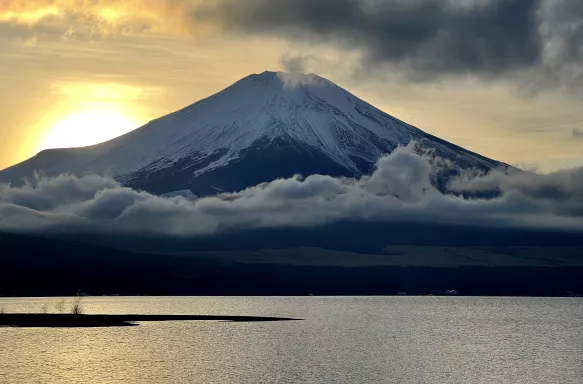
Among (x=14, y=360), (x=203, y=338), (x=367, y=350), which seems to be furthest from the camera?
(x=203, y=338)

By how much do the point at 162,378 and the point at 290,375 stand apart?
15392 mm

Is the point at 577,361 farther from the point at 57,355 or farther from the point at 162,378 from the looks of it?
the point at 57,355

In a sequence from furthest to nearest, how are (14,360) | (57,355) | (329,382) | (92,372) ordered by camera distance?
(57,355)
(14,360)
(92,372)
(329,382)

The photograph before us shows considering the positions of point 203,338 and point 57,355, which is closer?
point 57,355

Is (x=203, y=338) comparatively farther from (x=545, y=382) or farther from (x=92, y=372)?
(x=545, y=382)

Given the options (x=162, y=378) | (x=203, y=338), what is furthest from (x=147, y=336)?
(x=162, y=378)

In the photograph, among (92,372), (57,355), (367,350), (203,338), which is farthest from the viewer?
(203,338)

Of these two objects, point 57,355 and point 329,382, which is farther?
point 57,355

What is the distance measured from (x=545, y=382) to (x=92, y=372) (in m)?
54.6

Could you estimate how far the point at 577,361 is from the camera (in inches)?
6122

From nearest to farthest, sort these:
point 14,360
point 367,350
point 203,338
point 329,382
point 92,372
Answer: point 329,382 → point 92,372 → point 14,360 → point 367,350 → point 203,338

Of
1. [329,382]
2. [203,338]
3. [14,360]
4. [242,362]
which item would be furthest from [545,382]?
[203,338]

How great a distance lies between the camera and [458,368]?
465 feet

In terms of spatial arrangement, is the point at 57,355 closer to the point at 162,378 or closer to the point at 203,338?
the point at 162,378
